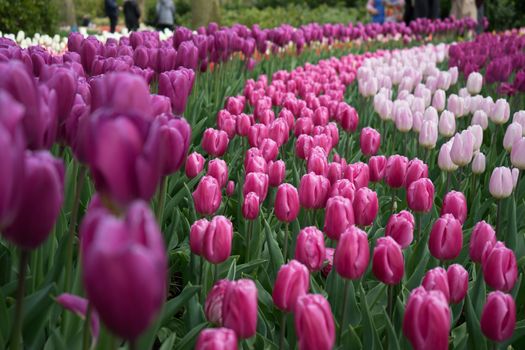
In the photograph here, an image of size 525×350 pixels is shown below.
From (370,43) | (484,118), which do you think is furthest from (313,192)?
(370,43)

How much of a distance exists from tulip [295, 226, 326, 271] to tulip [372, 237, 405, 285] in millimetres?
139

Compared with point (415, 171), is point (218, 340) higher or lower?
higher

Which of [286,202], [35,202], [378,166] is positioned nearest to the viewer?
[35,202]

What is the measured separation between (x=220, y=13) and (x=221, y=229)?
19.0 meters

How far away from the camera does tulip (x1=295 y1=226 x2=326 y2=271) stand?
1.60 metres

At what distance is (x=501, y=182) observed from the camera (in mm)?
2471

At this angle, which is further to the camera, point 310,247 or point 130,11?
point 130,11

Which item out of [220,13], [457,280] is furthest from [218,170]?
[220,13]

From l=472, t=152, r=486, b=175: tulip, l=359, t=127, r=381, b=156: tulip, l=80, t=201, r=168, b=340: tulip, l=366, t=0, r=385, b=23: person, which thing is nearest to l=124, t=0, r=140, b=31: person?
l=366, t=0, r=385, b=23: person

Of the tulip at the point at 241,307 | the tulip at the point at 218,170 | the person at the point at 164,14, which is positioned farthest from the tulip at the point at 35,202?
the person at the point at 164,14

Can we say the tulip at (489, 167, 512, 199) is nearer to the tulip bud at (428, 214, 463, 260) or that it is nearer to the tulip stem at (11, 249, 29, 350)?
the tulip bud at (428, 214, 463, 260)

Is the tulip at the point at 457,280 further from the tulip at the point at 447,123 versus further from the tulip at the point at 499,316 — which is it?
the tulip at the point at 447,123

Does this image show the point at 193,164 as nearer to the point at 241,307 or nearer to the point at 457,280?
the point at 457,280

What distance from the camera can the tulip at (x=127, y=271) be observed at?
0.67 m
